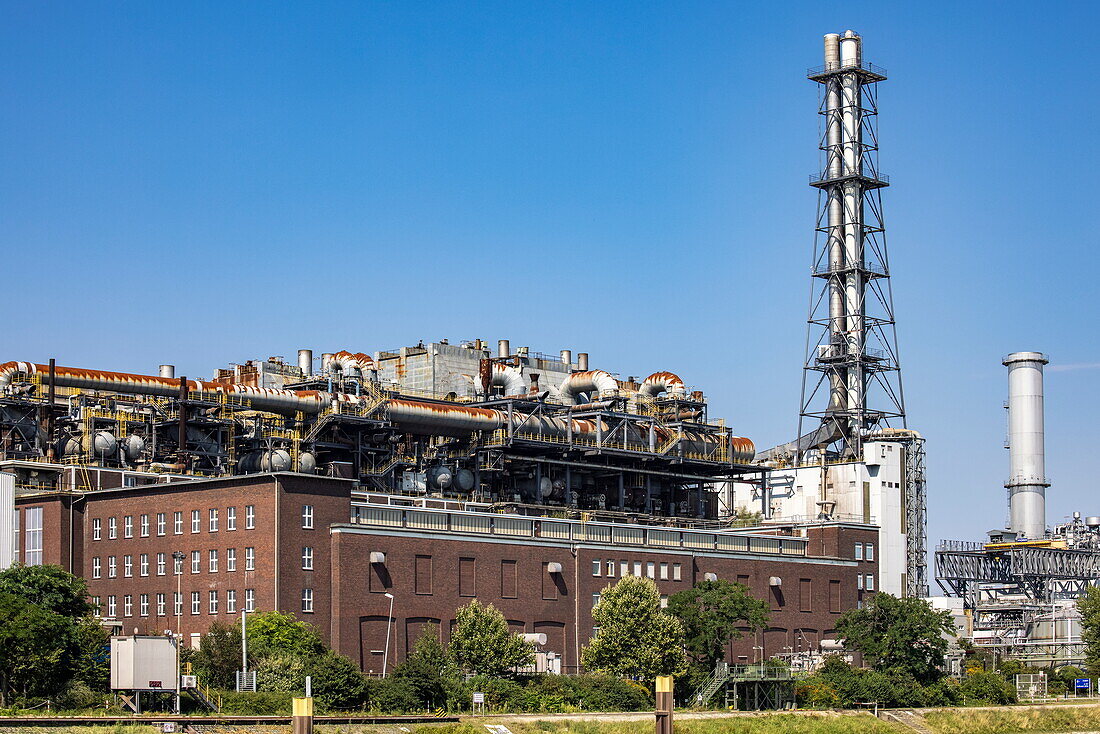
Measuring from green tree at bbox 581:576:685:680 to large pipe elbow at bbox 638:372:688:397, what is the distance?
123 feet

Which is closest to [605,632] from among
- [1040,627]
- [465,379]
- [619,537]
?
[619,537]

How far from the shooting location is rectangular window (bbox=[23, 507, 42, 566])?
326 ft

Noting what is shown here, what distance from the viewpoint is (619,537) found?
10750 centimetres

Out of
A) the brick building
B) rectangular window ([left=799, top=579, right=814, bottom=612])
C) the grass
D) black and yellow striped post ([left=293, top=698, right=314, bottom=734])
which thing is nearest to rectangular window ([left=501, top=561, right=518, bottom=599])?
the brick building

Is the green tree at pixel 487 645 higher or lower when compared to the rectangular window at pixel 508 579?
lower

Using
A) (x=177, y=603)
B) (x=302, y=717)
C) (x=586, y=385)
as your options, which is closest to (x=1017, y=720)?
(x=586, y=385)

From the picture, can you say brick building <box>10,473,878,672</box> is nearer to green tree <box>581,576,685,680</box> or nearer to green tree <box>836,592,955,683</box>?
green tree <box>581,576,685,680</box>

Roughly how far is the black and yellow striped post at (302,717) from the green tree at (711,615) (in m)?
36.1

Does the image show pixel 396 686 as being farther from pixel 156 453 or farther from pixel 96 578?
pixel 156 453

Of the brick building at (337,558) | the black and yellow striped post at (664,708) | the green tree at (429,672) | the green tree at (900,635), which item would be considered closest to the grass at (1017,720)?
the green tree at (900,635)

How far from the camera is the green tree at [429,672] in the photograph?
8288cm

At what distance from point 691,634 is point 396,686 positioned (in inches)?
888

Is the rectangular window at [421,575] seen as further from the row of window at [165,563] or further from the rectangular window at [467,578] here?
the row of window at [165,563]

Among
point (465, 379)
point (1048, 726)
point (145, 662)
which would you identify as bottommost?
point (1048, 726)
